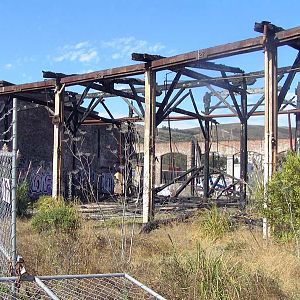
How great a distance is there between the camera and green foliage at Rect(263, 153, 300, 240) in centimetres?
760

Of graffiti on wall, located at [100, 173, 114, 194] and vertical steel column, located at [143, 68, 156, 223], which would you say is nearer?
vertical steel column, located at [143, 68, 156, 223]

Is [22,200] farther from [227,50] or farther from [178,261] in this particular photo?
[178,261]

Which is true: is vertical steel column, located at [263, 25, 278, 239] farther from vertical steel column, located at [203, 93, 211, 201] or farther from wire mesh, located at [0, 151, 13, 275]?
vertical steel column, located at [203, 93, 211, 201]

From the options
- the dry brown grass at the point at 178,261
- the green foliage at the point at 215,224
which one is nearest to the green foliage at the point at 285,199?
the dry brown grass at the point at 178,261

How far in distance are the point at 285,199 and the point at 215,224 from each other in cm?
209

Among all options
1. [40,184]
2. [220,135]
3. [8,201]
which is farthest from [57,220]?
[220,135]

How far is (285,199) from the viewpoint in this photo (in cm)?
784

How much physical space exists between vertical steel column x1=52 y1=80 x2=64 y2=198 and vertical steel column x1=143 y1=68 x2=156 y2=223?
3922 mm

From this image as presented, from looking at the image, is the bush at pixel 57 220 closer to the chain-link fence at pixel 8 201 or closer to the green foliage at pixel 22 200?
the green foliage at pixel 22 200

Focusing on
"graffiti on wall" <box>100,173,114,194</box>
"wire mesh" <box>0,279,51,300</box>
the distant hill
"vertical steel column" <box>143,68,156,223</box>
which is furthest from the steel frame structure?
the distant hill

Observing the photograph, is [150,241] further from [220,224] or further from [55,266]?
[55,266]

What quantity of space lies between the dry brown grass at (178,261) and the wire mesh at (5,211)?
0.71 meters

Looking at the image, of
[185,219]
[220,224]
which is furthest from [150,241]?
[185,219]

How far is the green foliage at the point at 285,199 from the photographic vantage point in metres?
7.60
